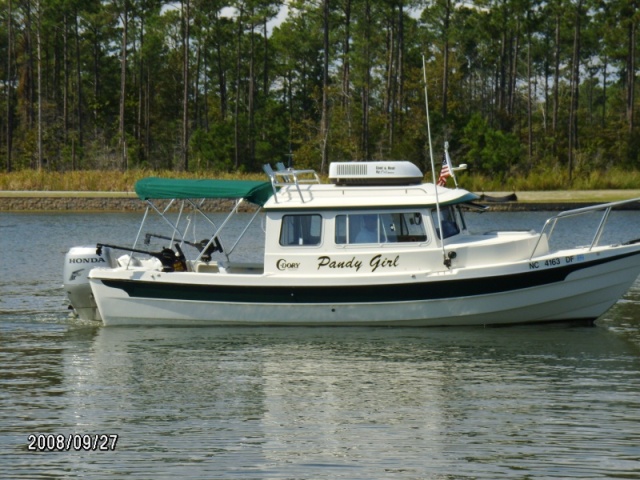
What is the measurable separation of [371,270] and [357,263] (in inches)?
9.9

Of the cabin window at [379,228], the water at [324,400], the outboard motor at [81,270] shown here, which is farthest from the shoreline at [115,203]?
the cabin window at [379,228]

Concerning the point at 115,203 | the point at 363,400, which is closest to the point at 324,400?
the point at 363,400

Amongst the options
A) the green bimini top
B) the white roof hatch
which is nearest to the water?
the green bimini top

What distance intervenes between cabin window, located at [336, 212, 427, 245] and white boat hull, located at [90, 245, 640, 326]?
2.19 feet

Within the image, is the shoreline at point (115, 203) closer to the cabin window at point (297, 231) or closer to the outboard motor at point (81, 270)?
the outboard motor at point (81, 270)

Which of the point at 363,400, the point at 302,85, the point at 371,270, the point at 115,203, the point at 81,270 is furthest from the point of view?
the point at 302,85

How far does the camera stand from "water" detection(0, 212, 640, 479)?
38.9 ft

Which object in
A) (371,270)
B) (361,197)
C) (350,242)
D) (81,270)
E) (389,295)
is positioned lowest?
(389,295)

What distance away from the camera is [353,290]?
18.9 meters

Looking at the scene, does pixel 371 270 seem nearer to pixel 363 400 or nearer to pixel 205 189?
pixel 205 189

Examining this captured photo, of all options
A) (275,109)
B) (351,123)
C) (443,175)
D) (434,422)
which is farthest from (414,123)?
(434,422)

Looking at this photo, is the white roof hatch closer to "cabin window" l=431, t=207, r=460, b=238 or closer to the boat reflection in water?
"cabin window" l=431, t=207, r=460, b=238
